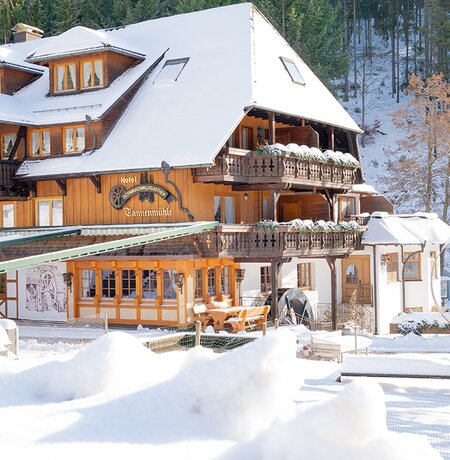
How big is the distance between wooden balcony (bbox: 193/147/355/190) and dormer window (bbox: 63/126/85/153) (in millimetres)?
5215

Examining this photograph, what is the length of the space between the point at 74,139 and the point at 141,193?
A: 3571 mm

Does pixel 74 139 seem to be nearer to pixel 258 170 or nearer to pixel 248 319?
pixel 258 170

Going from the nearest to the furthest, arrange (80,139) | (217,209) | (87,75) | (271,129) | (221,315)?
(221,315) < (271,129) < (217,209) < (80,139) < (87,75)

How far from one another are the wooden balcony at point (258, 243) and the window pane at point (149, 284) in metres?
2.53

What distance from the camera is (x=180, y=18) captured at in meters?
30.2

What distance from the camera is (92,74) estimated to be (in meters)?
28.0

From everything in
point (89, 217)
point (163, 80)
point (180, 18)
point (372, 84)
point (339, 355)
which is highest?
point (372, 84)

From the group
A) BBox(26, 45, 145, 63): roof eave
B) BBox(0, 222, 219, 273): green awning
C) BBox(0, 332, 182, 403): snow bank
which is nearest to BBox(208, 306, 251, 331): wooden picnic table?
BBox(0, 222, 219, 273): green awning

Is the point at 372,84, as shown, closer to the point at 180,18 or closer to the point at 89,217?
the point at 180,18

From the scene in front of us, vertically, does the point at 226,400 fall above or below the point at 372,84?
below

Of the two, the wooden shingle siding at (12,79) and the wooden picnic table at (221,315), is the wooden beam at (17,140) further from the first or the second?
the wooden picnic table at (221,315)

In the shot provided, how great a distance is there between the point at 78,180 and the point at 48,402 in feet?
69.7

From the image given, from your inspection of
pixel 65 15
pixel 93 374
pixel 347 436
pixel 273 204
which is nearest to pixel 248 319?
pixel 273 204

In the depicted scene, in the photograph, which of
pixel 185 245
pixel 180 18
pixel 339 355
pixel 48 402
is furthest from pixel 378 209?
pixel 48 402
